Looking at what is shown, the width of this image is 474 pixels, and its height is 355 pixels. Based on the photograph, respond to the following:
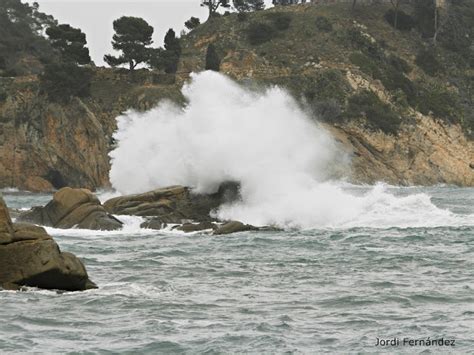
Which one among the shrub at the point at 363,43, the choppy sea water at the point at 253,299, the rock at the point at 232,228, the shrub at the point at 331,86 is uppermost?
the shrub at the point at 363,43

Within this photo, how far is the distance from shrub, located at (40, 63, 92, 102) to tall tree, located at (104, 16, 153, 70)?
8.32 metres

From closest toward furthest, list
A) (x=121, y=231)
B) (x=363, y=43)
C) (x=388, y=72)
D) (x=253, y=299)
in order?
(x=253, y=299) < (x=121, y=231) < (x=388, y=72) < (x=363, y=43)

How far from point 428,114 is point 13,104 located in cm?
4095

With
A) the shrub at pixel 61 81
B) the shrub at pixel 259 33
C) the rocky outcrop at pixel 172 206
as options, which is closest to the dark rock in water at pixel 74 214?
the rocky outcrop at pixel 172 206

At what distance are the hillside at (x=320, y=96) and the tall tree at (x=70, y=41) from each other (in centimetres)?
237

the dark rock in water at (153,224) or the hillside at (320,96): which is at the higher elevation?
the hillside at (320,96)

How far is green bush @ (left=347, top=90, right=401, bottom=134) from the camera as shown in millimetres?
97375

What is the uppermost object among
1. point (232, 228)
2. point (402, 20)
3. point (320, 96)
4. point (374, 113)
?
point (402, 20)

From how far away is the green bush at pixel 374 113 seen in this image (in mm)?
97375

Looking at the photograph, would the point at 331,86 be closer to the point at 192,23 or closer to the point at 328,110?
the point at 328,110

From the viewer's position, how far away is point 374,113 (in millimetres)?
97938

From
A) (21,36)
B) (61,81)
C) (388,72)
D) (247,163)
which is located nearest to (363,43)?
(388,72)

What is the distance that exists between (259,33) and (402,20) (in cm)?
1871

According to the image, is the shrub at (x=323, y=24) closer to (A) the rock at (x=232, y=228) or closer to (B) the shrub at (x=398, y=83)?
(B) the shrub at (x=398, y=83)
